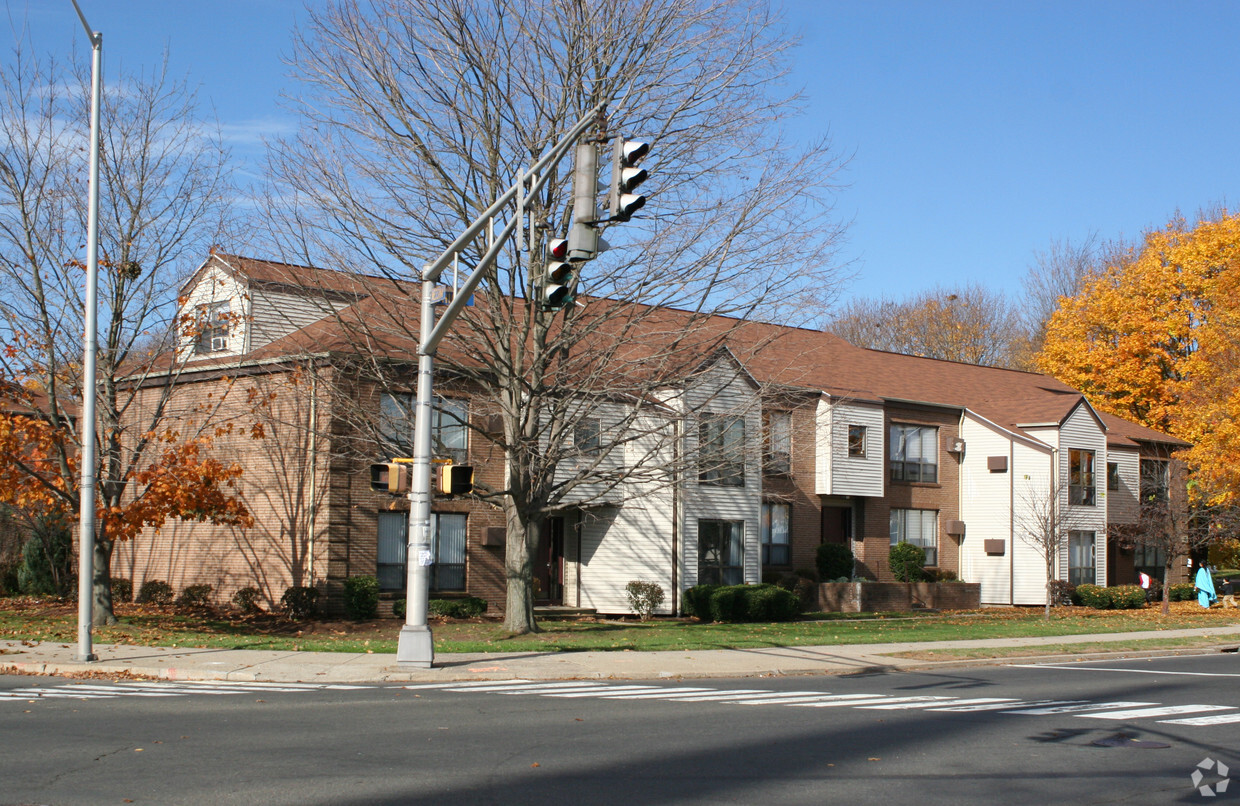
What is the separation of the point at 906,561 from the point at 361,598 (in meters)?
20.1

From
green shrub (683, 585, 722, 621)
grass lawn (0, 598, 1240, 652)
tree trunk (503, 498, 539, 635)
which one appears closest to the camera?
grass lawn (0, 598, 1240, 652)

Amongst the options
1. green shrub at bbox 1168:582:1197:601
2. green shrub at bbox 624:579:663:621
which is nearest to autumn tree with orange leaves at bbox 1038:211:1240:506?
green shrub at bbox 1168:582:1197:601

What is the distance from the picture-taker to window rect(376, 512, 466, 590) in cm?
2801

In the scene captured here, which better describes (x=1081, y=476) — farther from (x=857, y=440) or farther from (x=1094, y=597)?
(x=857, y=440)

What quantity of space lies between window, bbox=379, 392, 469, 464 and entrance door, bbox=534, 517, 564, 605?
4.64m

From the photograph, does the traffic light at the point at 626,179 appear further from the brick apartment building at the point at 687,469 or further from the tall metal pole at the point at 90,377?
the tall metal pole at the point at 90,377

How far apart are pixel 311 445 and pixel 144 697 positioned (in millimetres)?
14103

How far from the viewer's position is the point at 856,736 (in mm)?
11203

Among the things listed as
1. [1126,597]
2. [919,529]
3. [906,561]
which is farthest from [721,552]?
[1126,597]

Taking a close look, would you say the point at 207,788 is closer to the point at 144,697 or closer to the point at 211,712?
the point at 211,712

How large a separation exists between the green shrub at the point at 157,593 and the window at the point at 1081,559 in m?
30.4

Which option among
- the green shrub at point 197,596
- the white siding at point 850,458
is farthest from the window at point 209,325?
the white siding at point 850,458

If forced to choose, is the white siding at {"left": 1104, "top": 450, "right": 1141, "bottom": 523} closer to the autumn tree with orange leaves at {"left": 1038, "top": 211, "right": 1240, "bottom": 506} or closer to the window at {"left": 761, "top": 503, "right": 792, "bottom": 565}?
the autumn tree with orange leaves at {"left": 1038, "top": 211, "right": 1240, "bottom": 506}

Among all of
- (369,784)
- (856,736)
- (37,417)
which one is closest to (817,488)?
(37,417)
